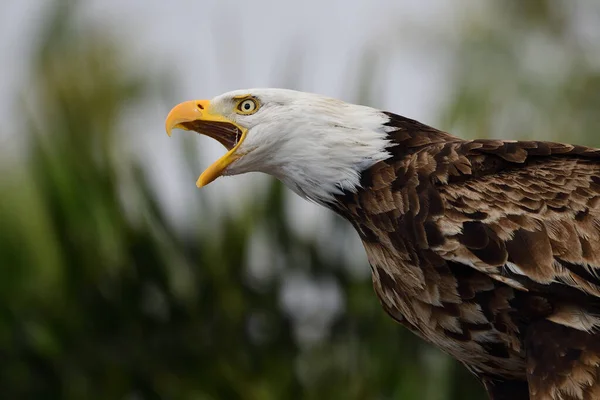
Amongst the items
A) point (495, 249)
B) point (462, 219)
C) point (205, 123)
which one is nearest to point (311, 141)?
point (205, 123)

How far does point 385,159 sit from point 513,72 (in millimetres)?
9933

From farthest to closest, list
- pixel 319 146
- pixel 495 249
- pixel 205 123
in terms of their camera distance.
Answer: pixel 205 123 < pixel 319 146 < pixel 495 249

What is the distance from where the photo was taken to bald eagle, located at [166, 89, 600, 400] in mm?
3043

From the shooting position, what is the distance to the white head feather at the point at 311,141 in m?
3.40

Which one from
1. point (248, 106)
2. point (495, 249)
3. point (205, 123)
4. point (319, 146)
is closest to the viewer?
point (495, 249)

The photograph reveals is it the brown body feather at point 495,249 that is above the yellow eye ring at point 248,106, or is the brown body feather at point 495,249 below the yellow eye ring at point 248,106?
below

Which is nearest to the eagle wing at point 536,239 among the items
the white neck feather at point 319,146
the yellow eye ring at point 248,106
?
the white neck feather at point 319,146

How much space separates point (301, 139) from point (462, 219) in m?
0.73

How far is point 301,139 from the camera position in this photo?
3.47 metres

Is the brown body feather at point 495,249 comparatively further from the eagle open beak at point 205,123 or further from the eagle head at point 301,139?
the eagle open beak at point 205,123

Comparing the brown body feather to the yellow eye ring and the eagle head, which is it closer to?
the eagle head

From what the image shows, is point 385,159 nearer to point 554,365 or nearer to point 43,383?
point 554,365

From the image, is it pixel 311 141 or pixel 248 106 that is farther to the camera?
pixel 248 106

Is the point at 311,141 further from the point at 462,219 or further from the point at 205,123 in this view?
the point at 462,219
